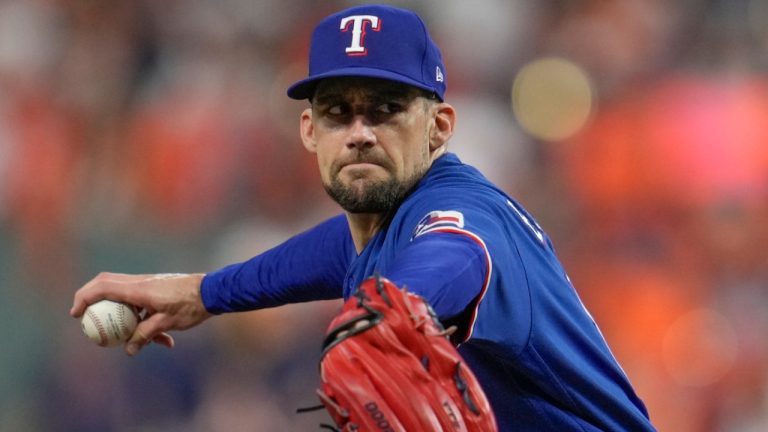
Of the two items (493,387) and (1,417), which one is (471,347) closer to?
(493,387)

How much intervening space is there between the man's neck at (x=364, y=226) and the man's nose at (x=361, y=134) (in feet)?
0.82

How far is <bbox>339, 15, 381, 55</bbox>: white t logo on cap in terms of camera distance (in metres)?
2.33

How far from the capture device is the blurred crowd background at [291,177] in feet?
16.0

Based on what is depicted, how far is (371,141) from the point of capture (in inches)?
93.3

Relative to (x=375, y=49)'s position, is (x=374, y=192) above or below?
below

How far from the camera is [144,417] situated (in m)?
4.78

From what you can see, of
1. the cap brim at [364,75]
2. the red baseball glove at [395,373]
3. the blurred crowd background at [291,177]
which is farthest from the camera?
the blurred crowd background at [291,177]

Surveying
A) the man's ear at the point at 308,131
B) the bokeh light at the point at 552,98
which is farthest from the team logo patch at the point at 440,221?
the bokeh light at the point at 552,98

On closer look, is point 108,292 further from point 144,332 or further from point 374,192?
point 374,192

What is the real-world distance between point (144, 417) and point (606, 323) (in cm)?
245

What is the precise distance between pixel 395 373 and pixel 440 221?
440 millimetres

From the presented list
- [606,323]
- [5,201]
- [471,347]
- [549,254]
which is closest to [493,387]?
[471,347]

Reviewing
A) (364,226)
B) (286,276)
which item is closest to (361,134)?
(364,226)

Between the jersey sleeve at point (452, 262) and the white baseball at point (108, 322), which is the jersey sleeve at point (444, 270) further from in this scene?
the white baseball at point (108, 322)
